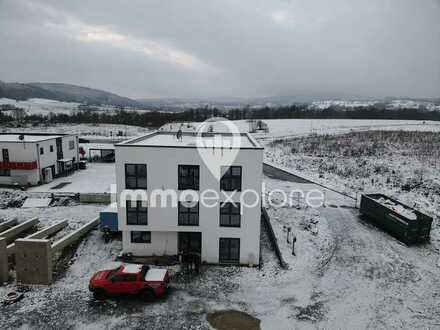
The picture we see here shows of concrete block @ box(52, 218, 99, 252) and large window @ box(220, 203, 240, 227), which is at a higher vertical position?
large window @ box(220, 203, 240, 227)

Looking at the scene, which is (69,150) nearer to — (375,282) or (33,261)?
(33,261)

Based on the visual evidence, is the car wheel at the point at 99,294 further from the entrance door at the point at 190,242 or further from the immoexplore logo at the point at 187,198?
the entrance door at the point at 190,242

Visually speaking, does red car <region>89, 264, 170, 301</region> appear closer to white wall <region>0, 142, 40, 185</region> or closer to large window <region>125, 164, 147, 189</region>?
large window <region>125, 164, 147, 189</region>

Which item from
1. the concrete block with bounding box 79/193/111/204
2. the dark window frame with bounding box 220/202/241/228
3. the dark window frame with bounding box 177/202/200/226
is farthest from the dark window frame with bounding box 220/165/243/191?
the concrete block with bounding box 79/193/111/204

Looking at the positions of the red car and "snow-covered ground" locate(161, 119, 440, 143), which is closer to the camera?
the red car

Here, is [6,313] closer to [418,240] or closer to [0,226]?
[0,226]

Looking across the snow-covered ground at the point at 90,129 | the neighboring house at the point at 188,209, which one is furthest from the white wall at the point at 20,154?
the snow-covered ground at the point at 90,129

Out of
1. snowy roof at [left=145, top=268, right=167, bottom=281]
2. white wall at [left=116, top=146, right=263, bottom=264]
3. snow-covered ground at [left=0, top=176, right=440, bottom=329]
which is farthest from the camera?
white wall at [left=116, top=146, right=263, bottom=264]
